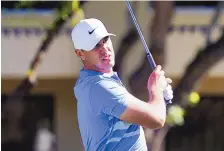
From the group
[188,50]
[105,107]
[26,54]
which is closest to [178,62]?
[188,50]

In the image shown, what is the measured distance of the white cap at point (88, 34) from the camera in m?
3.60

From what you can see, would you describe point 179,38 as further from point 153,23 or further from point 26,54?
point 153,23

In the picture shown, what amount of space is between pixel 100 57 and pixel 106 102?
253 millimetres

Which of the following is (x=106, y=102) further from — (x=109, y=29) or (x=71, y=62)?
(x=71, y=62)

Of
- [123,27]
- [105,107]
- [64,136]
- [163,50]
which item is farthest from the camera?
[64,136]

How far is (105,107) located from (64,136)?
750 cm

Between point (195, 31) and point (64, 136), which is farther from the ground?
point (195, 31)

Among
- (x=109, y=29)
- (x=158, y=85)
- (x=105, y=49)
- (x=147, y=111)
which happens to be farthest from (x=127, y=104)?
(x=109, y=29)

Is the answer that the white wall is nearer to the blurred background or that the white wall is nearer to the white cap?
the blurred background

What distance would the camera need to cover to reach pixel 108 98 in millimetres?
3480

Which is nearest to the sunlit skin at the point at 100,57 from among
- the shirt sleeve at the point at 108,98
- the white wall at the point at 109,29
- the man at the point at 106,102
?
the man at the point at 106,102

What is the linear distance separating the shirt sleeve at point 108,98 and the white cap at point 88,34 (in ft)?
0.64

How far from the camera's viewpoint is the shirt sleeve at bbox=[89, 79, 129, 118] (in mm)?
3449

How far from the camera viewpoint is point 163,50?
22.2 feet
